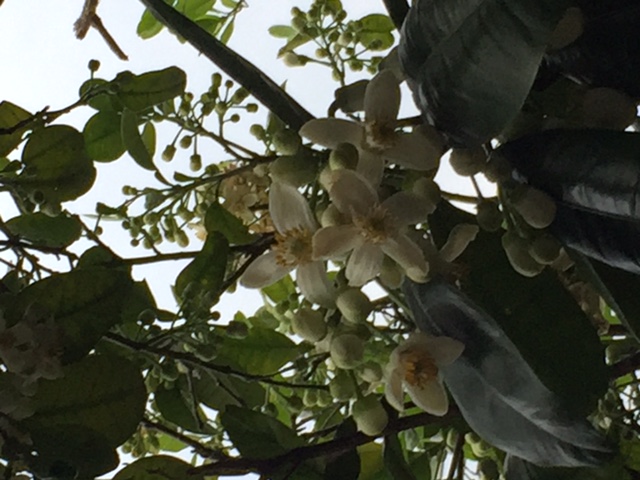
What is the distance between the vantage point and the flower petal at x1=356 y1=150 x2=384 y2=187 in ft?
1.66

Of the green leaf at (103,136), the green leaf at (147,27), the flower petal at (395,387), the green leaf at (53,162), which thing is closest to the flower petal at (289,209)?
the flower petal at (395,387)

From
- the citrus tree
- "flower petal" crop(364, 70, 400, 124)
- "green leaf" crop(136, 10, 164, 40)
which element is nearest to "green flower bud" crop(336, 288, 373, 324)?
the citrus tree

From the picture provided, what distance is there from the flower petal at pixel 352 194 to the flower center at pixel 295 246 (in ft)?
0.19

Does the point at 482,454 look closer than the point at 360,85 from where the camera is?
No

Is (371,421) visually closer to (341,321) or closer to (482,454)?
(341,321)

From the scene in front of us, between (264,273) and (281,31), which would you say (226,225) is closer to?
(264,273)

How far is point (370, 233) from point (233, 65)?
15 centimetres

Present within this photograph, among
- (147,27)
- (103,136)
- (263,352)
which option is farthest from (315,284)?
(147,27)

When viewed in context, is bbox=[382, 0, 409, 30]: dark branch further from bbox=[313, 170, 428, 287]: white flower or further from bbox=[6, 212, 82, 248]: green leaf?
bbox=[6, 212, 82, 248]: green leaf

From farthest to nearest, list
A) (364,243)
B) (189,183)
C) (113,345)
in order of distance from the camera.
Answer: (189,183)
(113,345)
(364,243)

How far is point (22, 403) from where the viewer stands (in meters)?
0.50

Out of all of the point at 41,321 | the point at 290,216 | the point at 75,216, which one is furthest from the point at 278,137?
the point at 75,216

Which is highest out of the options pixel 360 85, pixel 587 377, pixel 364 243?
pixel 360 85

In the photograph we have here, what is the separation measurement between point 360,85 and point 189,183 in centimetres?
26
